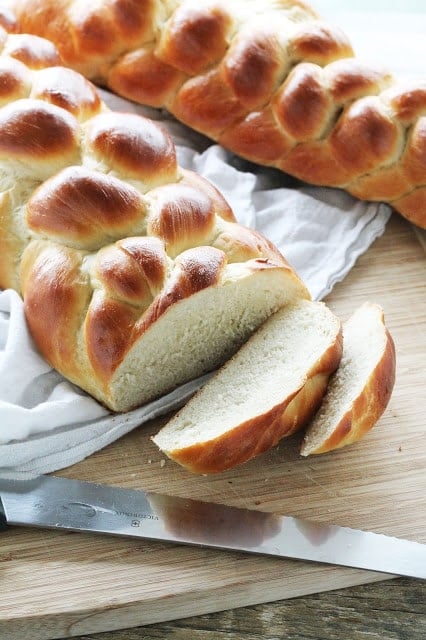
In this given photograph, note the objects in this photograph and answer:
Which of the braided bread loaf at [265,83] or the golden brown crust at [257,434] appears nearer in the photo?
the golden brown crust at [257,434]

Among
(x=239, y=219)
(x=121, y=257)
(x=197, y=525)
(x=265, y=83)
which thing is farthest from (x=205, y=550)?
(x=265, y=83)

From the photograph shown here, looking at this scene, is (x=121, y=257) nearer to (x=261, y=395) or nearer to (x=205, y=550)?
(x=261, y=395)

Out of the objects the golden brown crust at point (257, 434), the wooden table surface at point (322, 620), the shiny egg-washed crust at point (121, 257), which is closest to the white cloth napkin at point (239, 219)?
the shiny egg-washed crust at point (121, 257)

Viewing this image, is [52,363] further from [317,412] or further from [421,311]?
[421,311]

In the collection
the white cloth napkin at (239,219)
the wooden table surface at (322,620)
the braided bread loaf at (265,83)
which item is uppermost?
the braided bread loaf at (265,83)

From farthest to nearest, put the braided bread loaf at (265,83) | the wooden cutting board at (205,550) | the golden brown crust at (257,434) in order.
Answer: the braided bread loaf at (265,83), the golden brown crust at (257,434), the wooden cutting board at (205,550)

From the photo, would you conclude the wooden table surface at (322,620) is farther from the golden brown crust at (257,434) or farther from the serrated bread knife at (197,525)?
the golden brown crust at (257,434)
